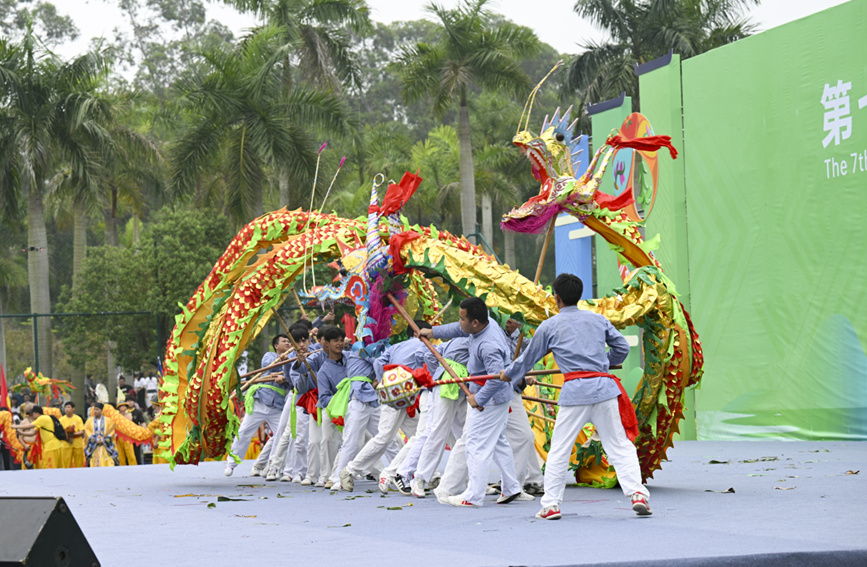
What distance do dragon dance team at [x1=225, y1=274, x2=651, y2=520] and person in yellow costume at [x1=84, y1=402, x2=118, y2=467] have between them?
4172mm

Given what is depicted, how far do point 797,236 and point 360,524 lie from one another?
9.48 metres

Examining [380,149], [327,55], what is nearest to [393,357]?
[327,55]

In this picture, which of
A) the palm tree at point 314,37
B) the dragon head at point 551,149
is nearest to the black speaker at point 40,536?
the dragon head at point 551,149

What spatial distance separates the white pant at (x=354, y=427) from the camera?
32.2 ft

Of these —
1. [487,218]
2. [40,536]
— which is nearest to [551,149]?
[40,536]

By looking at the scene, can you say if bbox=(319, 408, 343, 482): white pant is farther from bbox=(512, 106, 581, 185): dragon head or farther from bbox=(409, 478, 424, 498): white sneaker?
bbox=(512, 106, 581, 185): dragon head

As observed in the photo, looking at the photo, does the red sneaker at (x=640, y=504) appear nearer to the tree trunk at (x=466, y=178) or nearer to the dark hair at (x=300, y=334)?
the dark hair at (x=300, y=334)

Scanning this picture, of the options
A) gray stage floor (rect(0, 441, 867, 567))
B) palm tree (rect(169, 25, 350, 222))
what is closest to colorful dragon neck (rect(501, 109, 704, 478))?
gray stage floor (rect(0, 441, 867, 567))

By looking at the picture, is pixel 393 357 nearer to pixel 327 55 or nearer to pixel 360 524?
pixel 360 524

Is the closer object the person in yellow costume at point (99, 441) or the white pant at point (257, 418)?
the white pant at point (257, 418)

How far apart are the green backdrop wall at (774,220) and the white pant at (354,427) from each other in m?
6.95

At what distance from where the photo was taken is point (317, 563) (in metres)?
5.06

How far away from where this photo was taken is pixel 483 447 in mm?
7621

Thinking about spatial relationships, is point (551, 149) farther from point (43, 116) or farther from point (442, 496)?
point (43, 116)
